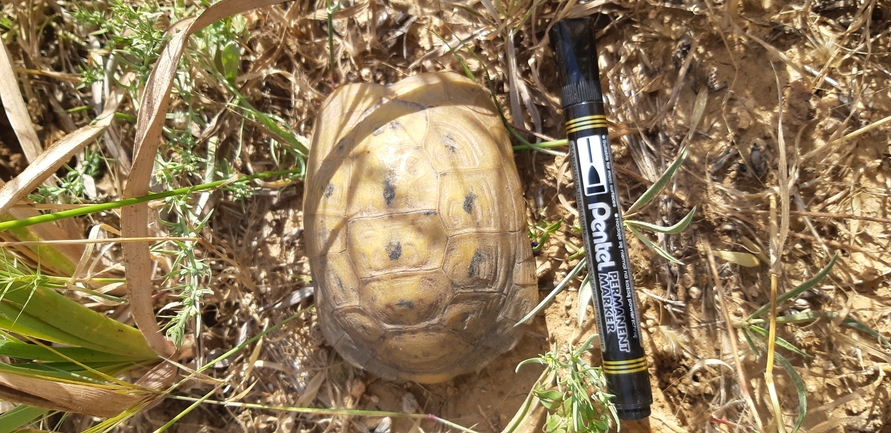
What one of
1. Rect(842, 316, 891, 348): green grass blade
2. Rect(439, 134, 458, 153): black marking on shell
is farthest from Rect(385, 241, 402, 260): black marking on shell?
Rect(842, 316, 891, 348): green grass blade

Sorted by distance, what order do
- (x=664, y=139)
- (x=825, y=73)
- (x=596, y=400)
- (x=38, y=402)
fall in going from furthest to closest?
(x=664, y=139), (x=825, y=73), (x=596, y=400), (x=38, y=402)

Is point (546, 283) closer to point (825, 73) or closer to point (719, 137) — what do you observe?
point (719, 137)

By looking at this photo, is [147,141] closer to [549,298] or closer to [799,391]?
[549,298]

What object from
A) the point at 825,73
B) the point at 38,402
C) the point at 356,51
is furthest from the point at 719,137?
the point at 38,402

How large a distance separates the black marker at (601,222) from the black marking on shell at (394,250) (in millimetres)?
587

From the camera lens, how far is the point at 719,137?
184 centimetres

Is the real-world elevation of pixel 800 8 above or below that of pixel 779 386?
above

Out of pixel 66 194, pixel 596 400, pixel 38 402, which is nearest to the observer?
pixel 38 402

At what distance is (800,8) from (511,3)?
0.94 meters

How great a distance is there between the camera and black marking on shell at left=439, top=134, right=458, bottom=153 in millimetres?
1674

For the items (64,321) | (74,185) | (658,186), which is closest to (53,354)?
(64,321)

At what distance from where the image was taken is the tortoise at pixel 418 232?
63.2 inches

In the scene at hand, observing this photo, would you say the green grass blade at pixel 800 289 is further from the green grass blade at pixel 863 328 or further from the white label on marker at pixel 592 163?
the white label on marker at pixel 592 163

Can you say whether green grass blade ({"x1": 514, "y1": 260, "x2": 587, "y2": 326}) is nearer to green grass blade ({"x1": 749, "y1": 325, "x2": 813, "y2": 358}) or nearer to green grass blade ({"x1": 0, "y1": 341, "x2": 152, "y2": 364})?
green grass blade ({"x1": 749, "y1": 325, "x2": 813, "y2": 358})
